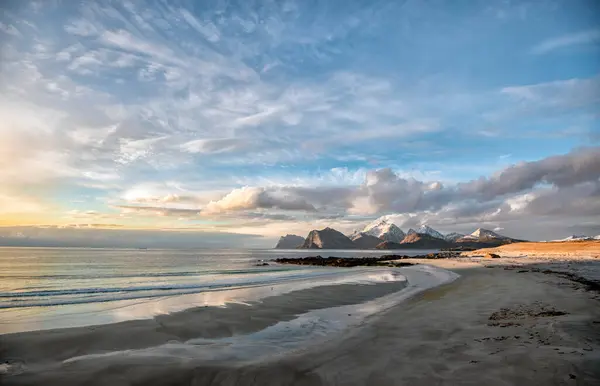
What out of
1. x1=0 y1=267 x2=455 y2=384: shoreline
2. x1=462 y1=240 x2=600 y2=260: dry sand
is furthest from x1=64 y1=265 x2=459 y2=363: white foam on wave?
x1=462 y1=240 x2=600 y2=260: dry sand

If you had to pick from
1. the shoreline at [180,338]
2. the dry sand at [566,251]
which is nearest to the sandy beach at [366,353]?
the shoreline at [180,338]

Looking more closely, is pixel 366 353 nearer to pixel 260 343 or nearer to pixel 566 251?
pixel 260 343

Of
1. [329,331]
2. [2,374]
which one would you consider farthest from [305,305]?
[2,374]

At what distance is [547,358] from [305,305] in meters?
11.9

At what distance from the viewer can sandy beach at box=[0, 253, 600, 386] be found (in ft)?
21.7

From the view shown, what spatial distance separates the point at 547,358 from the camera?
7.00m

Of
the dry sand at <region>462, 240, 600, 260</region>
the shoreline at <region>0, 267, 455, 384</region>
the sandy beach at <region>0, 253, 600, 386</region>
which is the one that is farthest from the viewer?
the dry sand at <region>462, 240, 600, 260</region>

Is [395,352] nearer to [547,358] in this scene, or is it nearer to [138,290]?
[547,358]

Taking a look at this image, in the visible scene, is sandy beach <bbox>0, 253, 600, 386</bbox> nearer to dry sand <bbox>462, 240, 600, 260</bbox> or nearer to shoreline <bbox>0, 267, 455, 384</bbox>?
shoreline <bbox>0, 267, 455, 384</bbox>

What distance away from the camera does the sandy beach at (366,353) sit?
662 cm

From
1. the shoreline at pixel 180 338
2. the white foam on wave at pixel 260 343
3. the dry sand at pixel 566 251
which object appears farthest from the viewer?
the dry sand at pixel 566 251

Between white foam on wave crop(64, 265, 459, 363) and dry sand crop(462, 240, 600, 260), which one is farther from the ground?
dry sand crop(462, 240, 600, 260)

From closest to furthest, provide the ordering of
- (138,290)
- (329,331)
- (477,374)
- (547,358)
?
(477,374), (547,358), (329,331), (138,290)

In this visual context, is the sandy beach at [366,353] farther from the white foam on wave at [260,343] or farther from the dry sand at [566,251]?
the dry sand at [566,251]
